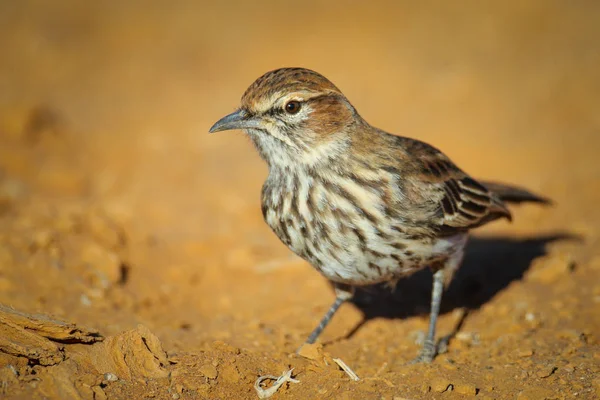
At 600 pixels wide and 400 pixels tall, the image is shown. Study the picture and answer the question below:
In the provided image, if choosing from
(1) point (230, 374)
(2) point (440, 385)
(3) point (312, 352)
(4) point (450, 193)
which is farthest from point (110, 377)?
(4) point (450, 193)

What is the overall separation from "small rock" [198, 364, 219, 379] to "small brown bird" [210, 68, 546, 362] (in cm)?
119

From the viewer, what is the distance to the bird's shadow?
7.38 meters

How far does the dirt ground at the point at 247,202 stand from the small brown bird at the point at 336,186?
851 mm

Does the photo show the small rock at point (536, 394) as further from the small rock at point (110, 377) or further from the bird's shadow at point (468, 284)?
the small rock at point (110, 377)

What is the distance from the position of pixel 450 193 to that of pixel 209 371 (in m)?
2.63

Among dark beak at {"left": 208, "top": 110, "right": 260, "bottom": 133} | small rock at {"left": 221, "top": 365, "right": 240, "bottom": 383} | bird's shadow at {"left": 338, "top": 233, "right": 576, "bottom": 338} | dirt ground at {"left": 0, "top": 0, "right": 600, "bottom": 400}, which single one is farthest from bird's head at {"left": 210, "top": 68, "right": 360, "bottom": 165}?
bird's shadow at {"left": 338, "top": 233, "right": 576, "bottom": 338}

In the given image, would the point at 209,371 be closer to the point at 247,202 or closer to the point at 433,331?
the point at 433,331

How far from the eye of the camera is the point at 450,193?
625cm

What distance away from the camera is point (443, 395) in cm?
501

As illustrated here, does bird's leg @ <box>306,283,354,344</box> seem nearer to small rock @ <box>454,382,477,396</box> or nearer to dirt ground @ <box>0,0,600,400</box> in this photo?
dirt ground @ <box>0,0,600,400</box>

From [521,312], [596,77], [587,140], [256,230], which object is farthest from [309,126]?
[596,77]

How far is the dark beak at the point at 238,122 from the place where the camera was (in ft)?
18.5

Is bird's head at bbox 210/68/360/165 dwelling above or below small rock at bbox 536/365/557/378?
above

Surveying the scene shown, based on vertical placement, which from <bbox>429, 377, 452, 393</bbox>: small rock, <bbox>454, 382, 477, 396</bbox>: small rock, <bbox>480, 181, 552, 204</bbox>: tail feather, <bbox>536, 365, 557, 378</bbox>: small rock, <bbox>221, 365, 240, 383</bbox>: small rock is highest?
<bbox>221, 365, 240, 383</bbox>: small rock
